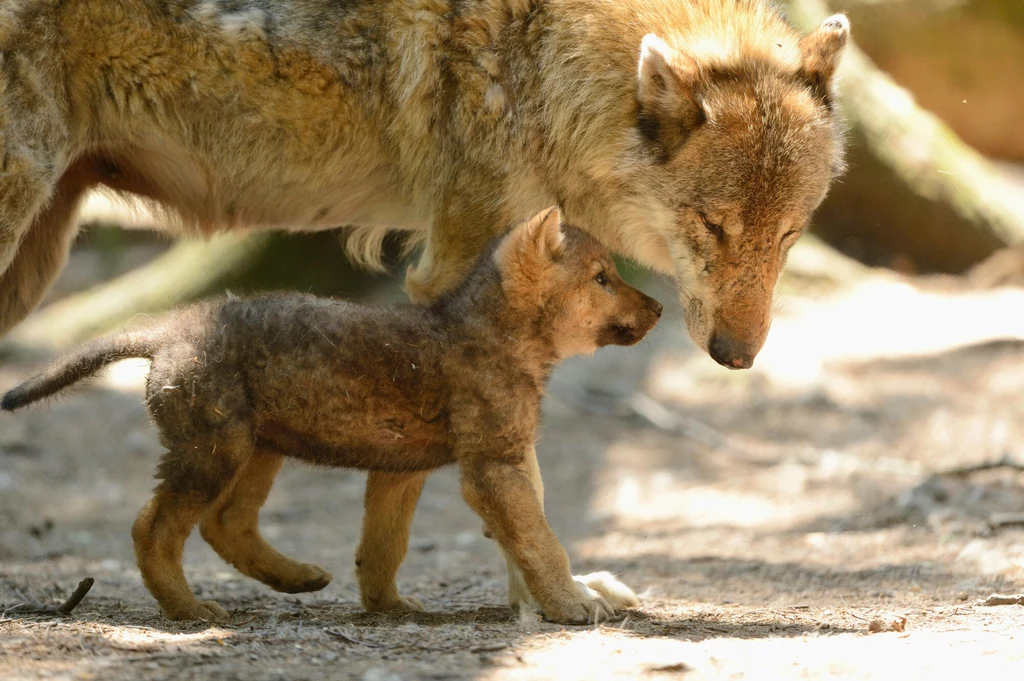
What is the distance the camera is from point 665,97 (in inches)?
181

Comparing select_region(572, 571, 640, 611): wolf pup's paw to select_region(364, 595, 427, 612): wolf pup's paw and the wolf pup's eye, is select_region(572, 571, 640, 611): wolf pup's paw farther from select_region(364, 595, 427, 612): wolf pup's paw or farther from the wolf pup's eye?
the wolf pup's eye

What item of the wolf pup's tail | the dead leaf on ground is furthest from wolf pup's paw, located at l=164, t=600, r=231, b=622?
the dead leaf on ground

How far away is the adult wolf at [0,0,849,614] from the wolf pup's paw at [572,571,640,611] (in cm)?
76

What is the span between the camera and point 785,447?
789cm

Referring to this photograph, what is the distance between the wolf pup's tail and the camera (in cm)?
396

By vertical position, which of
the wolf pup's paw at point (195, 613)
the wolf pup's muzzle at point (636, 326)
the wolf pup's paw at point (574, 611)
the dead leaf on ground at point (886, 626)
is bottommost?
the wolf pup's paw at point (195, 613)

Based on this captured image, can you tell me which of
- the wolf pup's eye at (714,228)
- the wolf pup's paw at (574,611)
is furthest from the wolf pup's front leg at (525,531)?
the wolf pup's eye at (714,228)

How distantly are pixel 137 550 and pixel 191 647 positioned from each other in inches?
25.1

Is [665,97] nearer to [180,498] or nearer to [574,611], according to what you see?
[574,611]

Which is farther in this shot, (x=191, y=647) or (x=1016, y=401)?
(x=1016, y=401)

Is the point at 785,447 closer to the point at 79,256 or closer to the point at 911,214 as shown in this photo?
the point at 911,214

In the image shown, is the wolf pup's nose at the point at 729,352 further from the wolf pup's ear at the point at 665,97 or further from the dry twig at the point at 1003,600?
the dry twig at the point at 1003,600

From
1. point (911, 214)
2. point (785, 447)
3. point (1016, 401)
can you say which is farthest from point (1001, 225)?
point (785, 447)

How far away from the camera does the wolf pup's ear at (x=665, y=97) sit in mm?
4523
